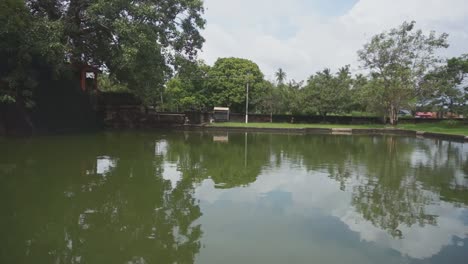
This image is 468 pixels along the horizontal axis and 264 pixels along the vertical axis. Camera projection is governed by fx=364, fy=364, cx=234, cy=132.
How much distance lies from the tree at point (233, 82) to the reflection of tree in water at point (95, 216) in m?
29.9

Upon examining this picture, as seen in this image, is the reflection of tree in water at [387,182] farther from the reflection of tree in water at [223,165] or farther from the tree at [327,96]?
the tree at [327,96]

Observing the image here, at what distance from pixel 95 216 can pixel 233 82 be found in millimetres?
33748

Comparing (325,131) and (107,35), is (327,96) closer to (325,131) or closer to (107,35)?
(325,131)

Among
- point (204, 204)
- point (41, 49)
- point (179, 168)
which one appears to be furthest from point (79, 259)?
point (41, 49)

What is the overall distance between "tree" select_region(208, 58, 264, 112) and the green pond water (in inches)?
1121

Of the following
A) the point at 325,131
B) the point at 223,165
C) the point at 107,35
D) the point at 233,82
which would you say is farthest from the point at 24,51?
the point at 233,82

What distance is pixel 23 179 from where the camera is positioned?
688 cm

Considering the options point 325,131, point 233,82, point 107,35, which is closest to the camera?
point 107,35

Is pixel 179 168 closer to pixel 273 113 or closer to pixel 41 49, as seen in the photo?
pixel 41 49

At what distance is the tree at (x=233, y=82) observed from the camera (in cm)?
3788

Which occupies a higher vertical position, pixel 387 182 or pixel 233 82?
pixel 233 82

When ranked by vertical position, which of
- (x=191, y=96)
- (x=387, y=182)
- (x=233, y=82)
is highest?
(x=233, y=82)

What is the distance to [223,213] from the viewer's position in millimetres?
5270

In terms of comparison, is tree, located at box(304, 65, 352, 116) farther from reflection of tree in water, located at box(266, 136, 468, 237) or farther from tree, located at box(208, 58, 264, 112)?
reflection of tree in water, located at box(266, 136, 468, 237)
